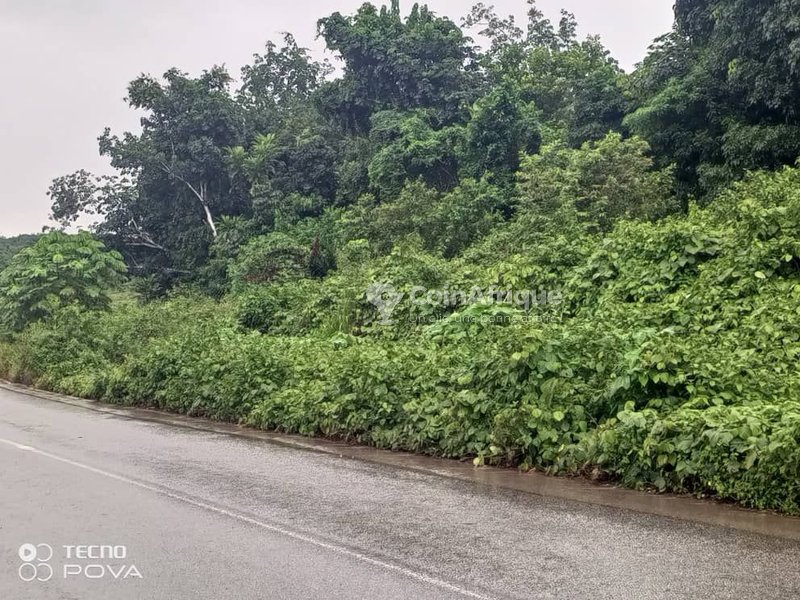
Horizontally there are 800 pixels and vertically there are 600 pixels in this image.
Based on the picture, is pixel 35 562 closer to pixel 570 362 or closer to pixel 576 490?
pixel 576 490

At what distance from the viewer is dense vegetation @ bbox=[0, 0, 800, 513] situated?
26.2ft

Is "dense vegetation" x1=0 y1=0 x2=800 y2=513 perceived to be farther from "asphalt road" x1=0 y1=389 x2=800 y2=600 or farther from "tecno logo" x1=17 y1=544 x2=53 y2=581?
"tecno logo" x1=17 y1=544 x2=53 y2=581

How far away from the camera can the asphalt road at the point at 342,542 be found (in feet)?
15.1

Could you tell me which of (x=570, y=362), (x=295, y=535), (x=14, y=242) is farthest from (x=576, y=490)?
(x=14, y=242)

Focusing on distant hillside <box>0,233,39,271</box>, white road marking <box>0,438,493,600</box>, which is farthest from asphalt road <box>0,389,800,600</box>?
distant hillside <box>0,233,39,271</box>

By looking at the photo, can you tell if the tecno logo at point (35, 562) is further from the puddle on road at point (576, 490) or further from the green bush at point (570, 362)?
the green bush at point (570, 362)

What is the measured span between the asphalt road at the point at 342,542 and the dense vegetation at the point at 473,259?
4.12 ft

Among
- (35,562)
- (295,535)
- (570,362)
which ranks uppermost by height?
(570,362)

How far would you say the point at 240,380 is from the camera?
1319 cm

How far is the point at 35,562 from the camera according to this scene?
5379mm

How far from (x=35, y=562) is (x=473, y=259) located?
565 inches

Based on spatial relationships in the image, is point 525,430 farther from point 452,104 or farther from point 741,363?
point 452,104

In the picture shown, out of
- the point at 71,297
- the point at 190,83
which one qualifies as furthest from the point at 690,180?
the point at 190,83

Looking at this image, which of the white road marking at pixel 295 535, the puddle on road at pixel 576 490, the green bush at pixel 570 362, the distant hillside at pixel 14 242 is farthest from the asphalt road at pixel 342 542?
the distant hillside at pixel 14 242
